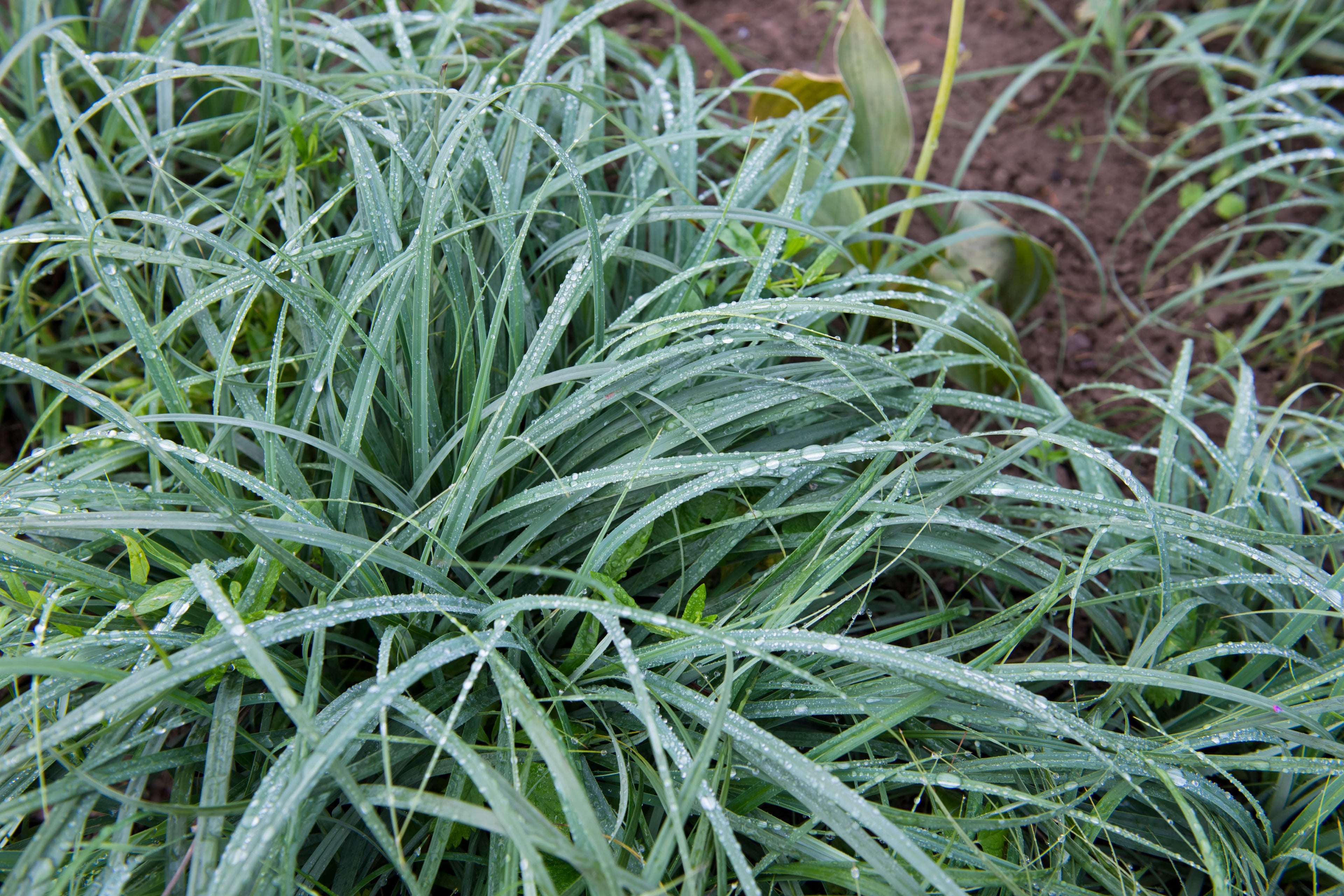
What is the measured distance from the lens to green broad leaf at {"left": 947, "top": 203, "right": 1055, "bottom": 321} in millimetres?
1692

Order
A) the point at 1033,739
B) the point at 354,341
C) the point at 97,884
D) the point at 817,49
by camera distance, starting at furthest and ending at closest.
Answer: the point at 817,49, the point at 354,341, the point at 1033,739, the point at 97,884

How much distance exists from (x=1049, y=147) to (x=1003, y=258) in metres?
0.64

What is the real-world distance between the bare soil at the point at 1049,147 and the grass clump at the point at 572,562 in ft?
1.63

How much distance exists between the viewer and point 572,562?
118 cm

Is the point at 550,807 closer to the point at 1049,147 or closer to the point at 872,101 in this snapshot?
the point at 872,101

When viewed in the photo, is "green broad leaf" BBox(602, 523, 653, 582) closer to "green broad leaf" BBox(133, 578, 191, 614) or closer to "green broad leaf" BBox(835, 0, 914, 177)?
"green broad leaf" BBox(133, 578, 191, 614)

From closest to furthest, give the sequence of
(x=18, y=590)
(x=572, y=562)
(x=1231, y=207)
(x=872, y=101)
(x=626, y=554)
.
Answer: (x=18, y=590) < (x=626, y=554) < (x=572, y=562) < (x=872, y=101) < (x=1231, y=207)

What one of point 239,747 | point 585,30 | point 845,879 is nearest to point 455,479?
point 239,747

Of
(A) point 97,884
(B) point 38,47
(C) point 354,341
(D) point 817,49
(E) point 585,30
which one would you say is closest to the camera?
(A) point 97,884

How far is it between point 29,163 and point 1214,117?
2.27 metres

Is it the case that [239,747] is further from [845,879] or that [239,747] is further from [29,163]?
[29,163]

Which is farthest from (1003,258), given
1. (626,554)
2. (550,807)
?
(550,807)

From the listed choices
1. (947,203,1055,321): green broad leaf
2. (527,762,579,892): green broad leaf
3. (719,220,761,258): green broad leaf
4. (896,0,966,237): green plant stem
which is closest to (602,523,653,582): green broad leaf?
(527,762,579,892): green broad leaf

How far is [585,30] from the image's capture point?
68.8 inches
